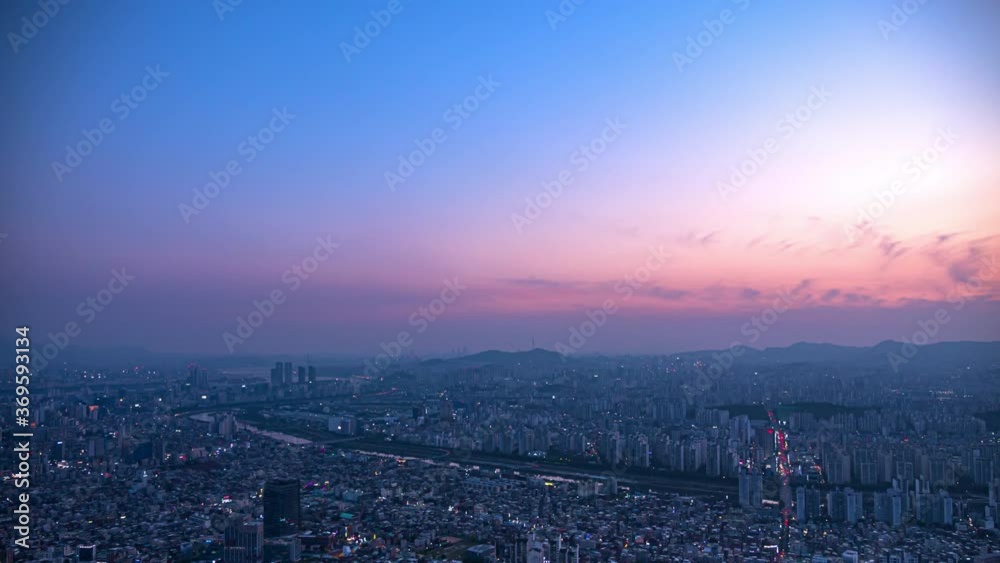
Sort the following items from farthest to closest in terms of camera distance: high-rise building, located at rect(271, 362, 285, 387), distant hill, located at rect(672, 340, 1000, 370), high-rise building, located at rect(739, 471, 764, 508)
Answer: high-rise building, located at rect(271, 362, 285, 387) < distant hill, located at rect(672, 340, 1000, 370) < high-rise building, located at rect(739, 471, 764, 508)

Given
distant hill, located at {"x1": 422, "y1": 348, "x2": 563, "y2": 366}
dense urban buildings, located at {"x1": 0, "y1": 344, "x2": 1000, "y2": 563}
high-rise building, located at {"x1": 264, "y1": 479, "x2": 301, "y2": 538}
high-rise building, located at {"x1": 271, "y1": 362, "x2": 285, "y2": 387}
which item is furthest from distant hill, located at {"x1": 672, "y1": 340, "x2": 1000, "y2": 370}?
high-rise building, located at {"x1": 271, "y1": 362, "x2": 285, "y2": 387}

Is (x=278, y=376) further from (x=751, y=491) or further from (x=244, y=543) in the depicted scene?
(x=751, y=491)

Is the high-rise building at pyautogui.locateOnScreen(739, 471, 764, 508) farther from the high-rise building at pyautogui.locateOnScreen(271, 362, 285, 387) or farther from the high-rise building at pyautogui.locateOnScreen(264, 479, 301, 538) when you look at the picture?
the high-rise building at pyautogui.locateOnScreen(271, 362, 285, 387)

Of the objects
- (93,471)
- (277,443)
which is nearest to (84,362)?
(277,443)

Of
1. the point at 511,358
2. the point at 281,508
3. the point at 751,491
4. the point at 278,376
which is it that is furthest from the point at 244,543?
the point at 511,358

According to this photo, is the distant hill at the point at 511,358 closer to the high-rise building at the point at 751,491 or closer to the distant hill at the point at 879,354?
the distant hill at the point at 879,354

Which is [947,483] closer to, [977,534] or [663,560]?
[977,534]

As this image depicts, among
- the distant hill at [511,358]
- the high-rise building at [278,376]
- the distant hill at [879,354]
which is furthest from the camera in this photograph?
the distant hill at [511,358]

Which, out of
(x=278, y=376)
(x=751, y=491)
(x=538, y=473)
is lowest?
(x=538, y=473)

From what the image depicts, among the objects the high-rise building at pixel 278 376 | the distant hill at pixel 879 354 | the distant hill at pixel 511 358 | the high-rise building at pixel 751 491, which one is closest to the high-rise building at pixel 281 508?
the high-rise building at pixel 751 491
